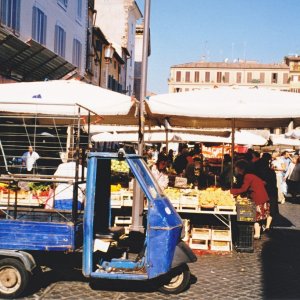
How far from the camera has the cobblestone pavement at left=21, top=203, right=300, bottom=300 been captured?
616cm

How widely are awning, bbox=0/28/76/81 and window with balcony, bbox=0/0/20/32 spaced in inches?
55.2

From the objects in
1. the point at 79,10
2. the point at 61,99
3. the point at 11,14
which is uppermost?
the point at 79,10

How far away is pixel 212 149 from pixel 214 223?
593 inches

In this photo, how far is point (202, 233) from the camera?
8758 millimetres

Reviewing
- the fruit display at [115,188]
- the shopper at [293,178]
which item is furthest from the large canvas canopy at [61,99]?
the shopper at [293,178]

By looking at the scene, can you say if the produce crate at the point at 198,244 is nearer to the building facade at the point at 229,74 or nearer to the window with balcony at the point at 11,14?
the window with balcony at the point at 11,14

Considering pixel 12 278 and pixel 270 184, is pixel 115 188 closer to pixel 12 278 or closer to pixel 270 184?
pixel 12 278

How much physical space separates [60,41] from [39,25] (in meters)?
3.54

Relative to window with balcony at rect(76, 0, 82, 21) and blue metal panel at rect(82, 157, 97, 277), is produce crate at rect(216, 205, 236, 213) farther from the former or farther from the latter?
window with balcony at rect(76, 0, 82, 21)

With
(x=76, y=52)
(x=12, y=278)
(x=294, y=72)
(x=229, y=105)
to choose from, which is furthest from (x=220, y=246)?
(x=294, y=72)

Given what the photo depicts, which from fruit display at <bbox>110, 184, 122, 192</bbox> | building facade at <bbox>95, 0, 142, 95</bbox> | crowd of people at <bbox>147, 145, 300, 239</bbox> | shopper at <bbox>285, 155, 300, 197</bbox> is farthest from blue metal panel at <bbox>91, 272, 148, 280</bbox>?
building facade at <bbox>95, 0, 142, 95</bbox>

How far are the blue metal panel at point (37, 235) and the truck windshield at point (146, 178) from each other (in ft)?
3.26

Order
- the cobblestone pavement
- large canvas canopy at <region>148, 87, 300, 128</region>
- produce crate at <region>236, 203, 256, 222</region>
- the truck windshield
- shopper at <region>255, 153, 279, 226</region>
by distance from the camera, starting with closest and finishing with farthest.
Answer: the truck windshield
the cobblestone pavement
large canvas canopy at <region>148, 87, 300, 128</region>
produce crate at <region>236, 203, 256, 222</region>
shopper at <region>255, 153, 279, 226</region>

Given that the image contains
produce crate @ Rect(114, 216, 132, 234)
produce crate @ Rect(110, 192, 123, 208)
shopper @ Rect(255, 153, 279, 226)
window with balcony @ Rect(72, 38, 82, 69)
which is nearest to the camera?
produce crate @ Rect(110, 192, 123, 208)
